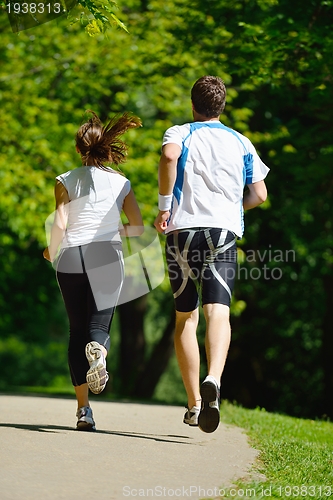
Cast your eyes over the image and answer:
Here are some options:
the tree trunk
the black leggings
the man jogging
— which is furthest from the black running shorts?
the tree trunk

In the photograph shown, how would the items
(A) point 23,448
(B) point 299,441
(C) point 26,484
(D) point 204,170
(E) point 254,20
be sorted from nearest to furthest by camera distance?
(C) point 26,484 → (A) point 23,448 → (D) point 204,170 → (B) point 299,441 → (E) point 254,20

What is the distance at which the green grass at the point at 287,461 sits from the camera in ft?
12.5

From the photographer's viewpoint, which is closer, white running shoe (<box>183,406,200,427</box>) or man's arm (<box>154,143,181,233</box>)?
man's arm (<box>154,143,181,233</box>)

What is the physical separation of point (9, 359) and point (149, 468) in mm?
31063

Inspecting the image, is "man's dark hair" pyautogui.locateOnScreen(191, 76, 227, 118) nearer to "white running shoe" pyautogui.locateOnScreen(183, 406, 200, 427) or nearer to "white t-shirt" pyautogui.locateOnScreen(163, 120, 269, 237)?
"white t-shirt" pyautogui.locateOnScreen(163, 120, 269, 237)

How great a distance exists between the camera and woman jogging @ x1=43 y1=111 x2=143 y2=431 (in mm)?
5340

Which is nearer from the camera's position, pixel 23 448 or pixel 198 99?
pixel 23 448

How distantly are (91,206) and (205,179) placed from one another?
2.71ft

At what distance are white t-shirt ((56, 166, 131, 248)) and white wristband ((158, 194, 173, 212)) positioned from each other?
0.52 m

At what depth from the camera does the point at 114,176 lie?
5.47 metres

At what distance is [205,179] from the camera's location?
505cm

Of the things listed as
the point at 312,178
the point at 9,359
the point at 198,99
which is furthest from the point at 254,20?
the point at 9,359

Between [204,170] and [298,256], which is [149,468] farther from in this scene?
[298,256]

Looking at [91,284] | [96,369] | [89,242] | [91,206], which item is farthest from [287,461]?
[91,206]
